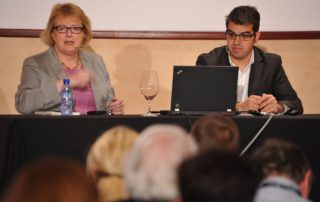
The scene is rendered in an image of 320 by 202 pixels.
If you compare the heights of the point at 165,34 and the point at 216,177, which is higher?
the point at 165,34

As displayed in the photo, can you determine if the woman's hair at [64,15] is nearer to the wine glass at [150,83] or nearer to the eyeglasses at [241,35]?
Result: the wine glass at [150,83]

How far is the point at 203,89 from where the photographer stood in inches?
134

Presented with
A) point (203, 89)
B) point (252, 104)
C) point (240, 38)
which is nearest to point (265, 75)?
point (240, 38)

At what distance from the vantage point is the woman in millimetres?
3943

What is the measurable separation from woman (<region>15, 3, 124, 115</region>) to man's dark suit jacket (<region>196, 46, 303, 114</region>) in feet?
2.39

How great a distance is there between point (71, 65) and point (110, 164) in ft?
8.02

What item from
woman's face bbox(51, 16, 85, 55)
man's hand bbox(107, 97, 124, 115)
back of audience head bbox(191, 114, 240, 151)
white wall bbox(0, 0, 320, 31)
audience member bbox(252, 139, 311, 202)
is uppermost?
white wall bbox(0, 0, 320, 31)

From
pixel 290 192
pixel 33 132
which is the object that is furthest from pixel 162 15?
pixel 290 192

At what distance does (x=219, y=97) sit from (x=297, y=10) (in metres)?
2.02

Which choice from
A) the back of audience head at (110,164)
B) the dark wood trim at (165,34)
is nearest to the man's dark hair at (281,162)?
the back of audience head at (110,164)

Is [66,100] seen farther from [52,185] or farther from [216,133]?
[52,185]

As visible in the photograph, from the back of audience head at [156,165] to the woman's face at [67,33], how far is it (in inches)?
101

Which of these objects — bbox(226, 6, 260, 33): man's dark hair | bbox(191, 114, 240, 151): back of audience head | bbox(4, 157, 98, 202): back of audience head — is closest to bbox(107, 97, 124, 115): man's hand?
bbox(226, 6, 260, 33): man's dark hair

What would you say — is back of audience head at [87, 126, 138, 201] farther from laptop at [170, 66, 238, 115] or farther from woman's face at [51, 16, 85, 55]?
woman's face at [51, 16, 85, 55]
